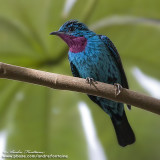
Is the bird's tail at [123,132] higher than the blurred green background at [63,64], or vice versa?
the blurred green background at [63,64]

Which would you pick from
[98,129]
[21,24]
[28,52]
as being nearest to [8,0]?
[21,24]

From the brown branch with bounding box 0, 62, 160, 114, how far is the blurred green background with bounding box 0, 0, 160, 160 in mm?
489

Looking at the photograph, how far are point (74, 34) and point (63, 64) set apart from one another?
213mm

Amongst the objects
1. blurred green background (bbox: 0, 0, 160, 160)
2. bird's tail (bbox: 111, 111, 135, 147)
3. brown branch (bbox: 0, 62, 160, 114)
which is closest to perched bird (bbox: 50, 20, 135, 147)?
bird's tail (bbox: 111, 111, 135, 147)

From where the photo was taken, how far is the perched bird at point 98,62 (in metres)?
1.18

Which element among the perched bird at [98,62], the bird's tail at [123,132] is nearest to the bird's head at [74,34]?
the perched bird at [98,62]

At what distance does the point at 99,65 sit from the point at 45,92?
0.35 metres

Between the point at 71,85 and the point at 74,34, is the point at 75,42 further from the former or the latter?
the point at 71,85

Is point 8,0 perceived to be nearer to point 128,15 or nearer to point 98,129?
point 128,15

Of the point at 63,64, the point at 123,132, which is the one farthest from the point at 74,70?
the point at 123,132

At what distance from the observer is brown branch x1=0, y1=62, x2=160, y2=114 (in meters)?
0.78

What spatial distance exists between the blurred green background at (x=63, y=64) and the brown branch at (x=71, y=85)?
0.49m

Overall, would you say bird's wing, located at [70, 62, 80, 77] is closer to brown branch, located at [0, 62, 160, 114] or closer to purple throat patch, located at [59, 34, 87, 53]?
purple throat patch, located at [59, 34, 87, 53]

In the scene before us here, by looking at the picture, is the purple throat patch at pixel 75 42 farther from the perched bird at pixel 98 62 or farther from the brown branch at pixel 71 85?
the brown branch at pixel 71 85
